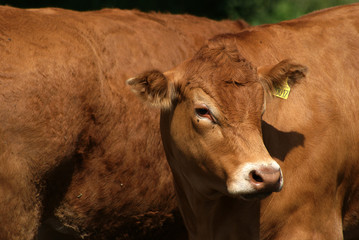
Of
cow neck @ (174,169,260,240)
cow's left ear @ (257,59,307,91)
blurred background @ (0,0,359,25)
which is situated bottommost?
blurred background @ (0,0,359,25)

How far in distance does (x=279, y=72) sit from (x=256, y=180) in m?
1.04

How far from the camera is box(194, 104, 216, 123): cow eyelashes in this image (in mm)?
4016

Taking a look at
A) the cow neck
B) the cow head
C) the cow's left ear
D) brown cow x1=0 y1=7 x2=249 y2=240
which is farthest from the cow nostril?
brown cow x1=0 y1=7 x2=249 y2=240

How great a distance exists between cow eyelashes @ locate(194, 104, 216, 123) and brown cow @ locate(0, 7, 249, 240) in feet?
4.11

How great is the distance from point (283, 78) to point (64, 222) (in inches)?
89.9

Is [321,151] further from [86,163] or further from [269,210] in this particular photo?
[86,163]

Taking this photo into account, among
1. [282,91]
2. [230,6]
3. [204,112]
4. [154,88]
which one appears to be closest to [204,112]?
[204,112]

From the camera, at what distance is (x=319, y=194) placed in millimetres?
4523

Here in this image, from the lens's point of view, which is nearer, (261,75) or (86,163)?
(261,75)

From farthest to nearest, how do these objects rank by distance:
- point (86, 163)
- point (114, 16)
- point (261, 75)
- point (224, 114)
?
point (114, 16) → point (86, 163) → point (261, 75) → point (224, 114)

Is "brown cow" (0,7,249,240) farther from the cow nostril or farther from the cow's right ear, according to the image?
the cow nostril

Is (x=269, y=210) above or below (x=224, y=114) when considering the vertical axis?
below

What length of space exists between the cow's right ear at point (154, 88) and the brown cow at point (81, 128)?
0.77 m

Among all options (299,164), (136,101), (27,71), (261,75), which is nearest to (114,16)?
(136,101)
